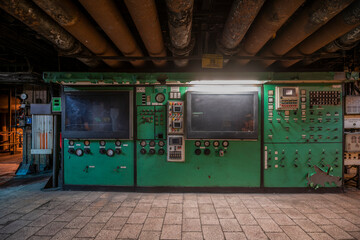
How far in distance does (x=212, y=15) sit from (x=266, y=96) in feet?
7.26

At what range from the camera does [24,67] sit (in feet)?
19.1

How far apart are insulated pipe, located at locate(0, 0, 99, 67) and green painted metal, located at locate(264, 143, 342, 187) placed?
4519 mm

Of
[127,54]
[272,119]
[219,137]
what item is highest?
[127,54]

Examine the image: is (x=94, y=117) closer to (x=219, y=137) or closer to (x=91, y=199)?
(x=91, y=199)

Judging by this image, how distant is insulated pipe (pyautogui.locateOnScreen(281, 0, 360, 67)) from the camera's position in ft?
7.00

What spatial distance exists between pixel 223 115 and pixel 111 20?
9.42 feet

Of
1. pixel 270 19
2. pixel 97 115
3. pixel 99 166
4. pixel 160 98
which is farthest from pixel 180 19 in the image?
pixel 99 166

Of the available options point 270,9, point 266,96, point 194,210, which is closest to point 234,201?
point 194,210

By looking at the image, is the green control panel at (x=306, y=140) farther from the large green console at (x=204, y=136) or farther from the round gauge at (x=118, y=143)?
the round gauge at (x=118, y=143)

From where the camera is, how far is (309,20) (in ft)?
7.36

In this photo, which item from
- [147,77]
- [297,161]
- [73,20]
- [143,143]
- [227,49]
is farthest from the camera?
[143,143]

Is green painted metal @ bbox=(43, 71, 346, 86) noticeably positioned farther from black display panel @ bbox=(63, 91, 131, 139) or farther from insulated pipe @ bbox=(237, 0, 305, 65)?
insulated pipe @ bbox=(237, 0, 305, 65)

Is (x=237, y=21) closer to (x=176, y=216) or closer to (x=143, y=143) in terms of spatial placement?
(x=143, y=143)

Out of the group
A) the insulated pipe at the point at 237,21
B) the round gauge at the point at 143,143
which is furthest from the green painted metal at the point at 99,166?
the insulated pipe at the point at 237,21
